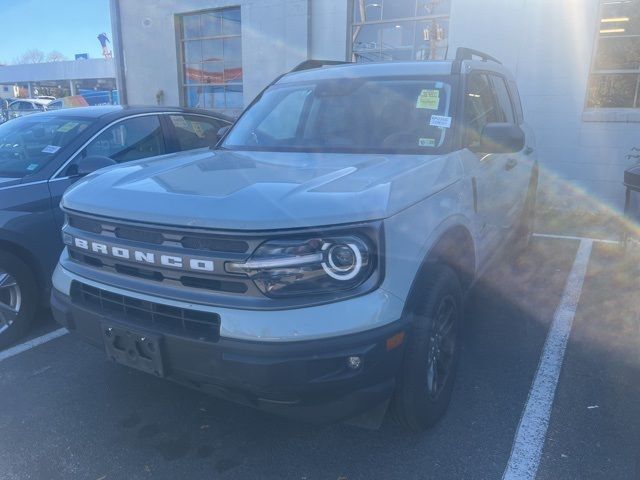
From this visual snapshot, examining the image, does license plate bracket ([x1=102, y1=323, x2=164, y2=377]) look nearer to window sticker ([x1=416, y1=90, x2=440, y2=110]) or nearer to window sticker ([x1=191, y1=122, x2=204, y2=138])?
window sticker ([x1=416, y1=90, x2=440, y2=110])

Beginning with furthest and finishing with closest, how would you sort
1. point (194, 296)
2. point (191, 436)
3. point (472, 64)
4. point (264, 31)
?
1. point (264, 31)
2. point (472, 64)
3. point (191, 436)
4. point (194, 296)

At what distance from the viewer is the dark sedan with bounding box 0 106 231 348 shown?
3.64 metres

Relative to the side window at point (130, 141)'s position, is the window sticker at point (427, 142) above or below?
above

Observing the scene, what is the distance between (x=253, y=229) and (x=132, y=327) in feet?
2.47

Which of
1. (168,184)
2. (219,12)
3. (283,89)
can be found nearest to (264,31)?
(219,12)

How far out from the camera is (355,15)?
9977mm

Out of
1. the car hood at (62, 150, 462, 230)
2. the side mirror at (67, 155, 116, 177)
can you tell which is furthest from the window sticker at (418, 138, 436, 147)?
the side mirror at (67, 155, 116, 177)

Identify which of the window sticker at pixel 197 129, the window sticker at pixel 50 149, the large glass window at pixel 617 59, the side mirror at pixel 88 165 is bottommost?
the side mirror at pixel 88 165

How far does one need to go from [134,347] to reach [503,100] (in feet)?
11.8

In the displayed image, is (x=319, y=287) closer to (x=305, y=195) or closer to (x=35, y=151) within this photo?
(x=305, y=195)

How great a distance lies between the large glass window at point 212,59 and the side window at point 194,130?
697 centimetres

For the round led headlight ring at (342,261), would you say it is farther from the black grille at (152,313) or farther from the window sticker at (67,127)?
the window sticker at (67,127)

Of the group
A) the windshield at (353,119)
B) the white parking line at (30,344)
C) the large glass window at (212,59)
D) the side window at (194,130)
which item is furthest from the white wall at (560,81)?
the white parking line at (30,344)

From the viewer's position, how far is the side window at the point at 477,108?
10.9 ft
